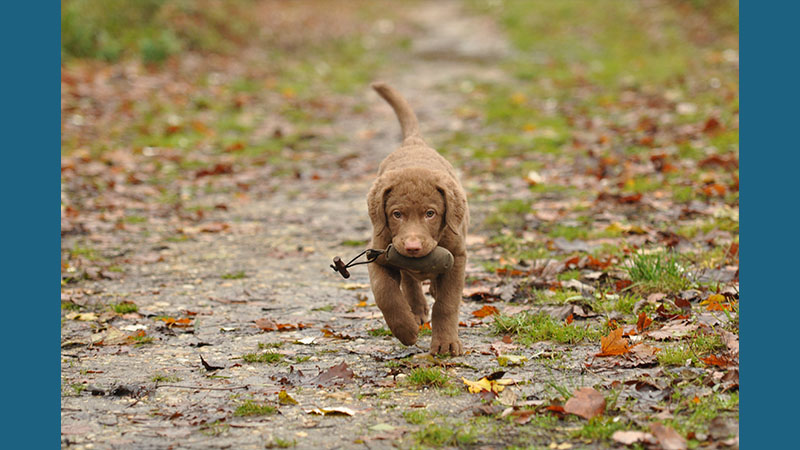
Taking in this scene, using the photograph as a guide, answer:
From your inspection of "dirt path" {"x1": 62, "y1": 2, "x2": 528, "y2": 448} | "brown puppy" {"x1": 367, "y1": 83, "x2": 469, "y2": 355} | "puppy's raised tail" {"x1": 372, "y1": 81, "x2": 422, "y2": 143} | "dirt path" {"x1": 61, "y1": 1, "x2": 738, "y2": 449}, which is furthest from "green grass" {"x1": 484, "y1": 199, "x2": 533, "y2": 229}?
"brown puppy" {"x1": 367, "y1": 83, "x2": 469, "y2": 355}

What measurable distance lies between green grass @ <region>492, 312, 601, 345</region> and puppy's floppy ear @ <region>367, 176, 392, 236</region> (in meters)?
0.98

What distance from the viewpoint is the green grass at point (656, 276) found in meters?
5.59

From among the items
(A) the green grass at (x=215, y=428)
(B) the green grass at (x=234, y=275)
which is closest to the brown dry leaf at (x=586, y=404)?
(A) the green grass at (x=215, y=428)

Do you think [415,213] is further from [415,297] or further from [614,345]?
[614,345]

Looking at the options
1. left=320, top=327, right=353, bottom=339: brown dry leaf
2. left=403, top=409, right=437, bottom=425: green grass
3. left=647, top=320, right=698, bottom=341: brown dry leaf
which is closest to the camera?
left=403, top=409, right=437, bottom=425: green grass

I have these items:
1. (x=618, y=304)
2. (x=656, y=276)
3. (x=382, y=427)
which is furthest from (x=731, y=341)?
(x=382, y=427)

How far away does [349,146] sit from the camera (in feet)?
40.7

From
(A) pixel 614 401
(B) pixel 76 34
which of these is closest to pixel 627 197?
(A) pixel 614 401

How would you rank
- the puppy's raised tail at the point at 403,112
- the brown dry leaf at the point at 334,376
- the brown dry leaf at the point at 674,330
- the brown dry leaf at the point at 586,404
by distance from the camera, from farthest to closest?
the puppy's raised tail at the point at 403,112, the brown dry leaf at the point at 674,330, the brown dry leaf at the point at 334,376, the brown dry leaf at the point at 586,404

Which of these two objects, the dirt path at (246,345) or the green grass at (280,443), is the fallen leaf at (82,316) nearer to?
the dirt path at (246,345)

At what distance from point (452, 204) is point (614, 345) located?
113 cm

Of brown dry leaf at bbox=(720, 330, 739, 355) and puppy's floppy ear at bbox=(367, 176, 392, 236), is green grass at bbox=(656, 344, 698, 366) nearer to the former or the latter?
brown dry leaf at bbox=(720, 330, 739, 355)

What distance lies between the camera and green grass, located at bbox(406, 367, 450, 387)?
4387 mm

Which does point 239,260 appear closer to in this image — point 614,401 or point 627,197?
point 627,197
